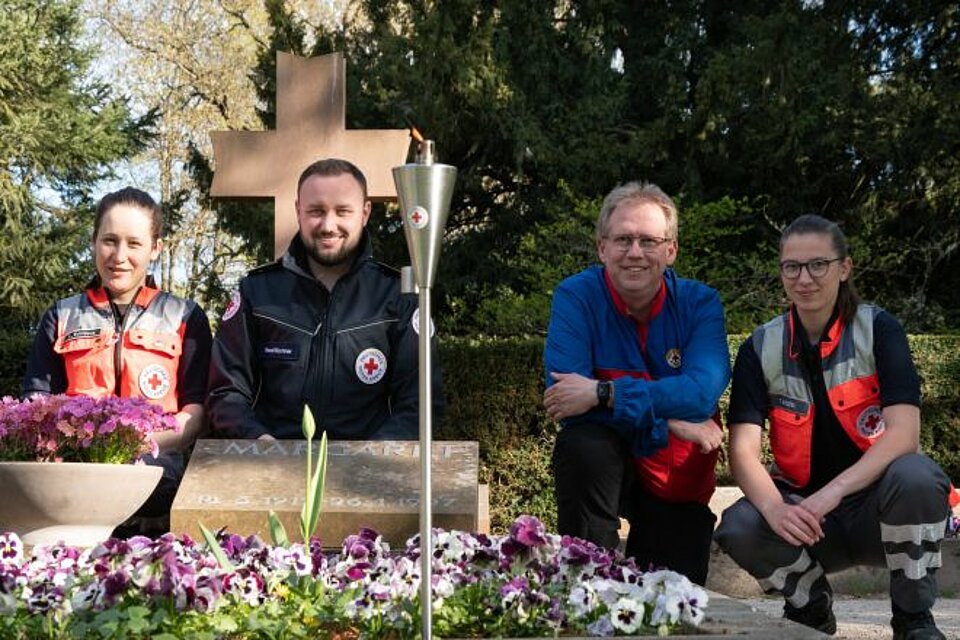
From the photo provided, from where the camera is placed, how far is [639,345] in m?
3.96

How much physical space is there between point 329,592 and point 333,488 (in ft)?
2.94

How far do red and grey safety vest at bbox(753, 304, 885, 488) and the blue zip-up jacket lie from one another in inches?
7.0

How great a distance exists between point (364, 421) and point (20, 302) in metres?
11.5

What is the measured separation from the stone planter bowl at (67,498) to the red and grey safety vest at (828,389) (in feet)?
6.50

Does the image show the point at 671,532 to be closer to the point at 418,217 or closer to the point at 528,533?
the point at 528,533

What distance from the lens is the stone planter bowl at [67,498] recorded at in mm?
3285

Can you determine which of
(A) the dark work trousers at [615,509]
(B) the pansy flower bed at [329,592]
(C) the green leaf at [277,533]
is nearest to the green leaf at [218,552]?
(B) the pansy flower bed at [329,592]

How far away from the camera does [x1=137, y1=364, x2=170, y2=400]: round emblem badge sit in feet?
13.7

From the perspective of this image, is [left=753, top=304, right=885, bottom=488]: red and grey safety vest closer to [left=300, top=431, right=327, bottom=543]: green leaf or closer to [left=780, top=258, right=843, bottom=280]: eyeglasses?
[left=780, top=258, right=843, bottom=280]: eyeglasses

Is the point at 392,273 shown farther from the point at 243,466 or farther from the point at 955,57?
the point at 955,57

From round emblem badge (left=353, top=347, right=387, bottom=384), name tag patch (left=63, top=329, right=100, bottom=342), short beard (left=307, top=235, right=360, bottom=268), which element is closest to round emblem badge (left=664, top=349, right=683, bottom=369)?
round emblem badge (left=353, top=347, right=387, bottom=384)

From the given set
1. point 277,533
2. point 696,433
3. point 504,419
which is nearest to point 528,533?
point 277,533

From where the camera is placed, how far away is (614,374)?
3902mm

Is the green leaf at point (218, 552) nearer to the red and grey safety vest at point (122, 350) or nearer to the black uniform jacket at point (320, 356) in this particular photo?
the black uniform jacket at point (320, 356)
